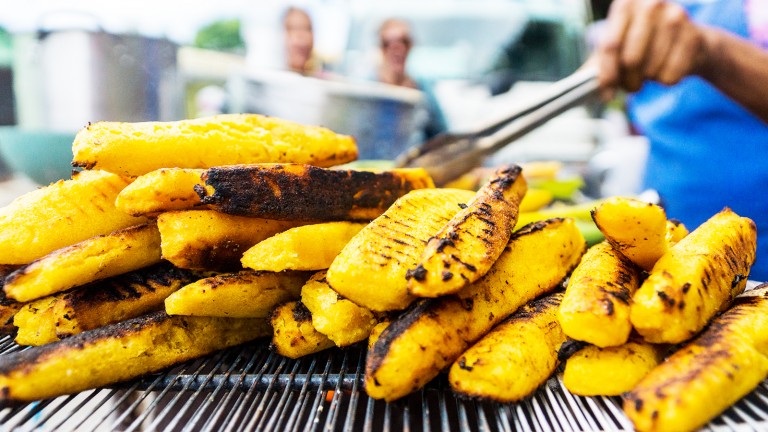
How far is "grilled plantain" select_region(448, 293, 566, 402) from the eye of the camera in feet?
3.66

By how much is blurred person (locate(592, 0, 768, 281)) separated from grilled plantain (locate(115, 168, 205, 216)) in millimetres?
2392

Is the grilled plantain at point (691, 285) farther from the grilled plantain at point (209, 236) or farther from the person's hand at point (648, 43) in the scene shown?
the person's hand at point (648, 43)

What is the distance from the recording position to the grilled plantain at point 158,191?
1.32 metres

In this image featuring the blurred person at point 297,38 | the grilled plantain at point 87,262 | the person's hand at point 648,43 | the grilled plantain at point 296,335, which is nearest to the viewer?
the grilled plantain at point 87,262

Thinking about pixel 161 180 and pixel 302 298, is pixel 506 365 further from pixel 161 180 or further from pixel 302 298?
pixel 161 180

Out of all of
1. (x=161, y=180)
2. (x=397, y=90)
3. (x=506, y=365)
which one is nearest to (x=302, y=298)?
(x=161, y=180)

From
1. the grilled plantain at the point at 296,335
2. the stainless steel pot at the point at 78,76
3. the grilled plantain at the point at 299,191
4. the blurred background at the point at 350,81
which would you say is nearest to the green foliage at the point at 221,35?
the blurred background at the point at 350,81

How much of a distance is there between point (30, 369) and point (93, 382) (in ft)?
0.48

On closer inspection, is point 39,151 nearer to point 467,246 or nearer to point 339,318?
point 339,318

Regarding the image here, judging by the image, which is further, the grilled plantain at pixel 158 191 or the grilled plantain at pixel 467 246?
the grilled plantain at pixel 158 191

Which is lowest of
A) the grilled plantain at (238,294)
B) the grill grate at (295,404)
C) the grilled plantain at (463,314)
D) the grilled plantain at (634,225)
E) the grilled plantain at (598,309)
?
the grill grate at (295,404)

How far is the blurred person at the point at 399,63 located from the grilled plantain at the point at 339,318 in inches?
210

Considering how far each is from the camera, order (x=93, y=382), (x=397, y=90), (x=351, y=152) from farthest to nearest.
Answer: (x=397, y=90), (x=351, y=152), (x=93, y=382)

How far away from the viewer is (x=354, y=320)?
1.33 m
